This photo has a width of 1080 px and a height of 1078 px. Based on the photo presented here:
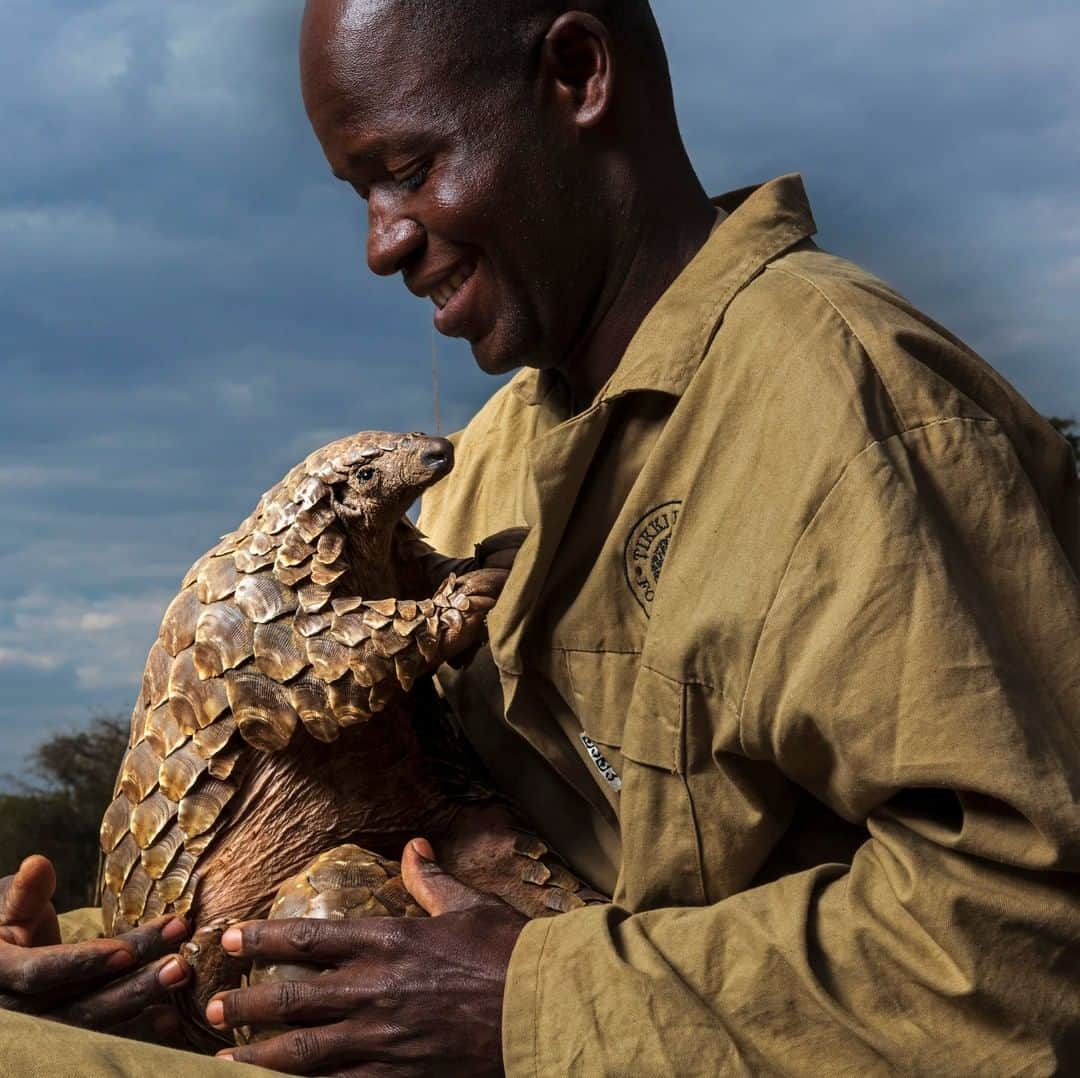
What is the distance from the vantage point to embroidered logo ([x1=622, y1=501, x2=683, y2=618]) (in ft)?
7.42

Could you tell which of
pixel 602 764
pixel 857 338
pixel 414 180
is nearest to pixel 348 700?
pixel 602 764

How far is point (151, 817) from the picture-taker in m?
2.39

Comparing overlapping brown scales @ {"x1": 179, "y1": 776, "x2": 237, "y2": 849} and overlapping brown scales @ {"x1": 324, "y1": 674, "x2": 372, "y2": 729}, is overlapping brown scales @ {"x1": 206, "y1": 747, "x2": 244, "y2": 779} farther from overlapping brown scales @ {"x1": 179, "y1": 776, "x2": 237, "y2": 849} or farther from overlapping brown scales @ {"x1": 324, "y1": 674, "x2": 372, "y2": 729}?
overlapping brown scales @ {"x1": 324, "y1": 674, "x2": 372, "y2": 729}

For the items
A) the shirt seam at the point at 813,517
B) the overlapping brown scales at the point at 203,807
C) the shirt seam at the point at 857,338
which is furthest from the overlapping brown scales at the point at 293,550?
the shirt seam at the point at 857,338

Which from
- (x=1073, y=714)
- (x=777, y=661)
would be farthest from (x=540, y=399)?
(x=1073, y=714)

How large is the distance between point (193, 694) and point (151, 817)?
20cm

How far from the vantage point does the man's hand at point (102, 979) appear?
2.27 m

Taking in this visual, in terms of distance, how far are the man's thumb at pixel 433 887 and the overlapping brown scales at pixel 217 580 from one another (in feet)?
1.47

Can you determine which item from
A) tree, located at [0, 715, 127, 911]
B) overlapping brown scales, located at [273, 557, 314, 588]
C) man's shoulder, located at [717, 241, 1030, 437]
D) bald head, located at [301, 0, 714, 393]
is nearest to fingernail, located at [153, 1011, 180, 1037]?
overlapping brown scales, located at [273, 557, 314, 588]

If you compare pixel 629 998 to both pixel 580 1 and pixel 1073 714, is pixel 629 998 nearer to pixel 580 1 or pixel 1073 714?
pixel 1073 714

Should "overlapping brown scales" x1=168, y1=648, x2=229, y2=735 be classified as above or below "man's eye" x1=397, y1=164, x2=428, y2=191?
below

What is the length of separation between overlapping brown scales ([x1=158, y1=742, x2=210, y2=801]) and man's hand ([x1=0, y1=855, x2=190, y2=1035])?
0.59ft

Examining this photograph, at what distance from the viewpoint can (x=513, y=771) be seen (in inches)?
106

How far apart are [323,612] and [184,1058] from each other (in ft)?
2.13
